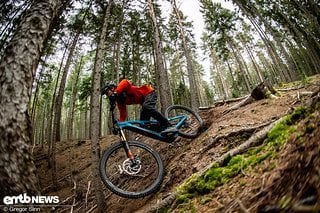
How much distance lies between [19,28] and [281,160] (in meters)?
3.49

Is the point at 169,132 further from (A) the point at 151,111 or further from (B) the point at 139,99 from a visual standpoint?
(B) the point at 139,99

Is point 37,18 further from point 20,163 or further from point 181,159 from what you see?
point 181,159

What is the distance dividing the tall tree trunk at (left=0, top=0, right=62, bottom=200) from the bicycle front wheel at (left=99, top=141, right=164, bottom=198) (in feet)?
7.77

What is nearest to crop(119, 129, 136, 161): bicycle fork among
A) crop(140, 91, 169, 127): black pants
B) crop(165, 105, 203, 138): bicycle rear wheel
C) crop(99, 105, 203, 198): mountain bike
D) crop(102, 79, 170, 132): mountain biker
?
crop(99, 105, 203, 198): mountain bike

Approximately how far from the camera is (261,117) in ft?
16.3

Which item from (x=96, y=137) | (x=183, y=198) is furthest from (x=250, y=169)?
(x=96, y=137)

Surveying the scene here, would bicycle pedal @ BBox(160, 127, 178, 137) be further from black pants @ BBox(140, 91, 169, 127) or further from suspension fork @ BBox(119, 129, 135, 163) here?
suspension fork @ BBox(119, 129, 135, 163)

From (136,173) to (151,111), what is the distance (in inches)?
52.4

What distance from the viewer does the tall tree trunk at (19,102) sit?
8.48ft

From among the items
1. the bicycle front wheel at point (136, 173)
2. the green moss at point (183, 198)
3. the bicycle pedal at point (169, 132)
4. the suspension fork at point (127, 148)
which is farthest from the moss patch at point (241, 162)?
the bicycle pedal at point (169, 132)

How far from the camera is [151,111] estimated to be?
18.6 ft

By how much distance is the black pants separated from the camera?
5.66 metres

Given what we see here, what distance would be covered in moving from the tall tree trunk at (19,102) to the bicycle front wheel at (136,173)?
2367 mm

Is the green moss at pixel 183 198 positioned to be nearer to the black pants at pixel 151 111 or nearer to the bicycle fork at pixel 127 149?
the bicycle fork at pixel 127 149
